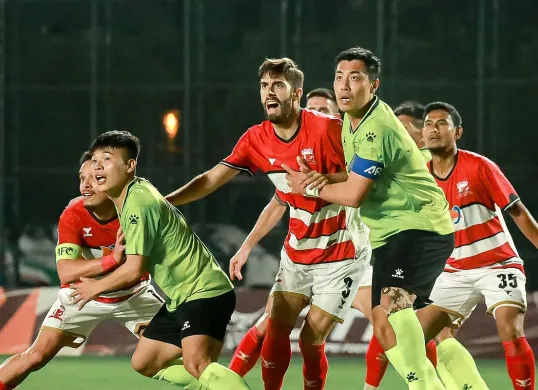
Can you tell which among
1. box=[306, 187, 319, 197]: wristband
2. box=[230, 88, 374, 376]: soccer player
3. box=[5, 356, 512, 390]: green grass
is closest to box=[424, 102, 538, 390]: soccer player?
box=[230, 88, 374, 376]: soccer player

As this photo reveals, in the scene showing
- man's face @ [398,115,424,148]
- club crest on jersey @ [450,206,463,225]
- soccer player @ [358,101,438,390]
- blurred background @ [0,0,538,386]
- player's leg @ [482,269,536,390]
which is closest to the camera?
player's leg @ [482,269,536,390]

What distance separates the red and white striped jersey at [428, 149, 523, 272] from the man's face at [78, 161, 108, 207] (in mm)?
2039

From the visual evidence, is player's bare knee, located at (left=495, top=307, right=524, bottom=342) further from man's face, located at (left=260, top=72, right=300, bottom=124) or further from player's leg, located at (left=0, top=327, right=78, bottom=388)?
player's leg, located at (left=0, top=327, right=78, bottom=388)

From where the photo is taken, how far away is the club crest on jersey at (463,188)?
23.6ft

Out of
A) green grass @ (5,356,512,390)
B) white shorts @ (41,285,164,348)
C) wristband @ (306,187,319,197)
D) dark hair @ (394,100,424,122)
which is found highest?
dark hair @ (394,100,424,122)

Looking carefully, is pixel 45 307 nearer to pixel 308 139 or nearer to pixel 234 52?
pixel 308 139

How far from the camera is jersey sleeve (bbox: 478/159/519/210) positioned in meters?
6.95

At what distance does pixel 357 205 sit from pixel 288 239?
1216 mm

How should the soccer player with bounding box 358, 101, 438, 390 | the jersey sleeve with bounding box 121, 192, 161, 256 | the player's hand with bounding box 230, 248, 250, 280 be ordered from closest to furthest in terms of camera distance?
the jersey sleeve with bounding box 121, 192, 161, 256 → the player's hand with bounding box 230, 248, 250, 280 → the soccer player with bounding box 358, 101, 438, 390

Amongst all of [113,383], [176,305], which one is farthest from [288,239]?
[113,383]

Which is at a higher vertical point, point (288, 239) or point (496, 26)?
point (496, 26)

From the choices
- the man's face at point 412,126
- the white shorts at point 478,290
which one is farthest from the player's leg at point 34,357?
the man's face at point 412,126

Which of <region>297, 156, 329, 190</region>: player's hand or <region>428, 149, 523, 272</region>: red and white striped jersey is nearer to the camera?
<region>297, 156, 329, 190</region>: player's hand

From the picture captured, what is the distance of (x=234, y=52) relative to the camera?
18141mm
